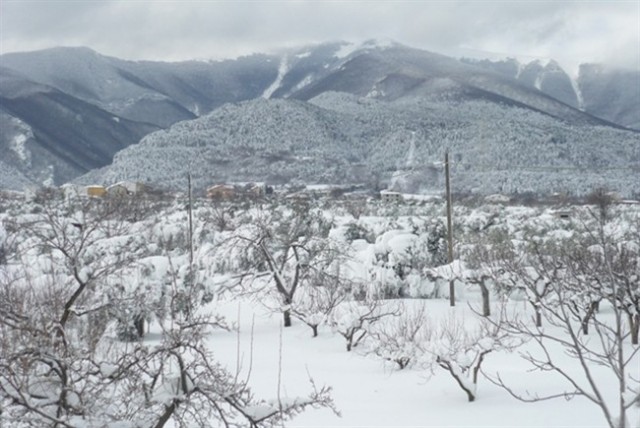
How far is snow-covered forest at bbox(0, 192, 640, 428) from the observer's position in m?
5.86

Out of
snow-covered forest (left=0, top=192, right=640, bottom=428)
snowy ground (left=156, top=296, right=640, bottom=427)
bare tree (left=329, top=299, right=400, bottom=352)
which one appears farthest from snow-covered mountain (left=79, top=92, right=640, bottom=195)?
snowy ground (left=156, top=296, right=640, bottom=427)

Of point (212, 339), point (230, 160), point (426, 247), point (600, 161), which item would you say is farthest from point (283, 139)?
point (212, 339)

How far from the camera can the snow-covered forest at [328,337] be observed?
5.86 meters

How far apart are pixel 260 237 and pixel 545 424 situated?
12428 mm

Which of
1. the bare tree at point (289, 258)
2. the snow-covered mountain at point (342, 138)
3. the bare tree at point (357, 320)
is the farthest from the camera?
the snow-covered mountain at point (342, 138)

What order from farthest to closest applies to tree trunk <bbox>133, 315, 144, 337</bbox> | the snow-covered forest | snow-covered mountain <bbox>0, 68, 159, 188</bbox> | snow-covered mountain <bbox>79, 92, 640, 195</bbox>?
snow-covered mountain <bbox>0, 68, 159, 188</bbox> < snow-covered mountain <bbox>79, 92, 640, 195</bbox> < tree trunk <bbox>133, 315, 144, 337</bbox> < the snow-covered forest

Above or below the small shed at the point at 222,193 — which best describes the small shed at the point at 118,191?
above

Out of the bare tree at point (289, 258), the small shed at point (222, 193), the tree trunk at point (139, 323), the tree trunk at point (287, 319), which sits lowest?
the tree trunk at point (287, 319)

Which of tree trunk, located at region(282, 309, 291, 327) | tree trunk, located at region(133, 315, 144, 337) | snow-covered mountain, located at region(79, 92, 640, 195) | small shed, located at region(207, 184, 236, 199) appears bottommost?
tree trunk, located at region(282, 309, 291, 327)

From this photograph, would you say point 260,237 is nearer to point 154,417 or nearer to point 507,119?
point 154,417

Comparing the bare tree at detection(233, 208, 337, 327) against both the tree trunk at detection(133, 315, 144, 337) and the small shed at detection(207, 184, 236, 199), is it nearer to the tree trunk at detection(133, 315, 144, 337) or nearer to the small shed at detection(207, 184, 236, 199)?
the tree trunk at detection(133, 315, 144, 337)

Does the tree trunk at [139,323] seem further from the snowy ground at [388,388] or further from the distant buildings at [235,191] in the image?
the distant buildings at [235,191]

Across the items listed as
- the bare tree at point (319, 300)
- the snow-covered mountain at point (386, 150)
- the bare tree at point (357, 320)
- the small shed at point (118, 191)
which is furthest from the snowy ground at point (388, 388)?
the snow-covered mountain at point (386, 150)

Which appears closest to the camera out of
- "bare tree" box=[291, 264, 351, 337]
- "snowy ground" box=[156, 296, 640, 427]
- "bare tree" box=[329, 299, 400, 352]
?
"snowy ground" box=[156, 296, 640, 427]
